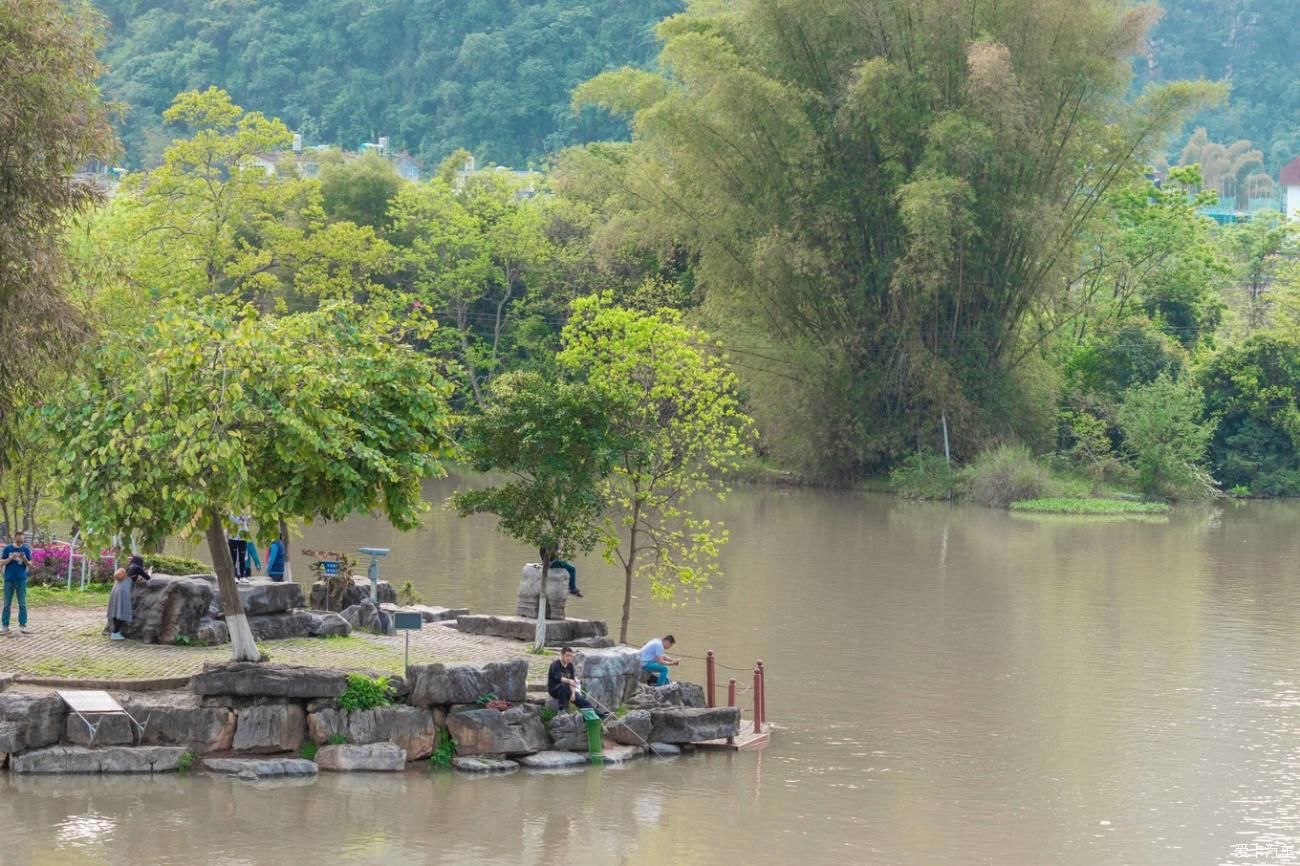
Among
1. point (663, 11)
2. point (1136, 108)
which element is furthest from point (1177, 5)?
point (1136, 108)

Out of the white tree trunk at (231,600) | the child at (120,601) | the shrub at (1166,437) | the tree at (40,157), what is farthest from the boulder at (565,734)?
the shrub at (1166,437)

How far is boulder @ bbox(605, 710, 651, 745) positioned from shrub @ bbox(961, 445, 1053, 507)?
31735mm

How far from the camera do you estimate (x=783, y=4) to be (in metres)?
51.3

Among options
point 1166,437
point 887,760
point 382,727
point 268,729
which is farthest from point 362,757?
point 1166,437

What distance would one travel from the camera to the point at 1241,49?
158125 millimetres

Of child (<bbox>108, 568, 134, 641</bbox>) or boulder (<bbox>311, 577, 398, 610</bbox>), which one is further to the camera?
boulder (<bbox>311, 577, 398, 610</bbox>)

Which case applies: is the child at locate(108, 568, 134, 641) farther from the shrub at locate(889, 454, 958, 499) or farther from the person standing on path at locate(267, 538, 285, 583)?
the shrub at locate(889, 454, 958, 499)

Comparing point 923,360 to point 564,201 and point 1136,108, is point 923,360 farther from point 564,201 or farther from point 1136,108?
point 564,201

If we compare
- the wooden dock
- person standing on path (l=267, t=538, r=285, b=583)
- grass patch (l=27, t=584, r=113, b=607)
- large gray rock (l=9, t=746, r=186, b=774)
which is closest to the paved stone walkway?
grass patch (l=27, t=584, r=113, b=607)

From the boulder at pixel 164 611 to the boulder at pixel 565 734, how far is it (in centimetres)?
484

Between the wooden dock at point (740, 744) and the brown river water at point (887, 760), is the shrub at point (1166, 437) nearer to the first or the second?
the brown river water at point (887, 760)

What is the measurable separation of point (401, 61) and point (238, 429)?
393ft

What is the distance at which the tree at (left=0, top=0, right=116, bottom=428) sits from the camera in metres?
19.2

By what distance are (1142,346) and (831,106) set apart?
1345 cm
